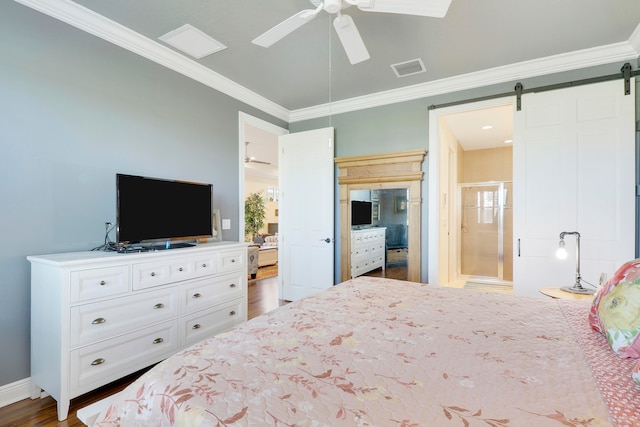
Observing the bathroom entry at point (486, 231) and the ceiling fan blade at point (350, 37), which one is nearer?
the ceiling fan blade at point (350, 37)

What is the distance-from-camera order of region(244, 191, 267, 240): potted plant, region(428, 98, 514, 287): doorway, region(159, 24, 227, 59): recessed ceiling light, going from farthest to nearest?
1. region(244, 191, 267, 240): potted plant
2. region(428, 98, 514, 287): doorway
3. region(159, 24, 227, 59): recessed ceiling light

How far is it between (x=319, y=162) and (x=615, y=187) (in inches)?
117

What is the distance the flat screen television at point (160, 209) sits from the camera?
2326 millimetres

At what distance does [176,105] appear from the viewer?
2.98 m

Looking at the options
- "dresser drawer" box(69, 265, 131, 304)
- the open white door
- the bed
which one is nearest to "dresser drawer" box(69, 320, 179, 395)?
"dresser drawer" box(69, 265, 131, 304)

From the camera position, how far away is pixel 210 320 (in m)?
2.73

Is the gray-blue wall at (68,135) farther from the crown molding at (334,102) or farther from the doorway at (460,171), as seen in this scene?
the doorway at (460,171)

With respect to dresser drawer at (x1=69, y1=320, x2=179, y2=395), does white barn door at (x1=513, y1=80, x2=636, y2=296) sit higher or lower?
higher

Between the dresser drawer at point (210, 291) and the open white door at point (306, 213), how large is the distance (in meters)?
1.24

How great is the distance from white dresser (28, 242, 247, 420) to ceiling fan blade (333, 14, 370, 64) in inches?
75.8

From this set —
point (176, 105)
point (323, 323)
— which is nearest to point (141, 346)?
point (323, 323)

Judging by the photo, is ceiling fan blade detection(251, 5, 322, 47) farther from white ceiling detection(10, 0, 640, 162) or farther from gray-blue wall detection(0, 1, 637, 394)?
gray-blue wall detection(0, 1, 637, 394)

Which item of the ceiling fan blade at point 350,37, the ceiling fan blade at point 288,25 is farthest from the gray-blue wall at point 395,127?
the ceiling fan blade at point 288,25

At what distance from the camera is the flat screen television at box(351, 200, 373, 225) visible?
399 centimetres
